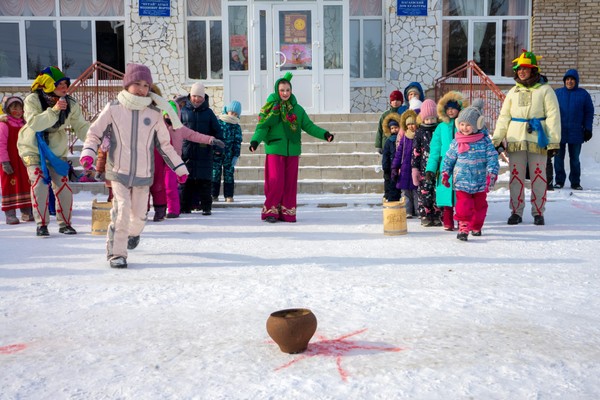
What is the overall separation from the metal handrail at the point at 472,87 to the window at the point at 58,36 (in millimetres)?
7634

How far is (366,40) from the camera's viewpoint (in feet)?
52.3

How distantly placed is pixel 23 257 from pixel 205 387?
360cm

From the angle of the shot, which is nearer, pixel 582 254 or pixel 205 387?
pixel 205 387

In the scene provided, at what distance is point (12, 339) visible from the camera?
11.3 ft

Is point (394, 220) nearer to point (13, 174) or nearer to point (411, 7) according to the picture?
point (13, 174)

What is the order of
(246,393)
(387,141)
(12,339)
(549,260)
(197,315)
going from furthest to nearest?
(387,141)
(549,260)
(197,315)
(12,339)
(246,393)

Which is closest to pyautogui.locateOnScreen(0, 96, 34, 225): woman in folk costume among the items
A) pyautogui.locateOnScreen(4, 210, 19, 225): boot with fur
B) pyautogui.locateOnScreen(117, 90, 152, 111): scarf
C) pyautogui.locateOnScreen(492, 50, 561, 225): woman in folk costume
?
pyautogui.locateOnScreen(4, 210, 19, 225): boot with fur

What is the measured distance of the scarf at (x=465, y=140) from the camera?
6605 millimetres

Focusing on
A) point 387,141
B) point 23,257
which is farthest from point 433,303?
point 387,141

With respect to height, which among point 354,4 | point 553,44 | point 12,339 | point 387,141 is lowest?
point 12,339

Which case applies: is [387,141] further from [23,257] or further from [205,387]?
[205,387]

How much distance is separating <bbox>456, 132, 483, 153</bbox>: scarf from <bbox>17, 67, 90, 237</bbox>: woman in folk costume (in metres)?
3.84

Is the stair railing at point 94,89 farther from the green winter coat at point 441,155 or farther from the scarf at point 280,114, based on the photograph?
the green winter coat at point 441,155

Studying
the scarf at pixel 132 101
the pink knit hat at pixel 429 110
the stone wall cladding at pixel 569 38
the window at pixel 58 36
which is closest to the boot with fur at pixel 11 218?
the scarf at pixel 132 101
